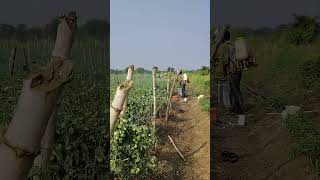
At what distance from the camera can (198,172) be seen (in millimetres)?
4402

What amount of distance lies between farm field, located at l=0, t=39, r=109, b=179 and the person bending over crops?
1481mm

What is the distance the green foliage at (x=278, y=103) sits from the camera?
5.04m

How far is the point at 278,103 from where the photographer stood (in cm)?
513

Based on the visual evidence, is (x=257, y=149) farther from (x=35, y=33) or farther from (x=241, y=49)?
(x=35, y=33)

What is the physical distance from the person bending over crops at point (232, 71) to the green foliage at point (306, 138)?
3.64 ft

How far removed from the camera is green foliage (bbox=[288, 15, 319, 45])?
17.7ft

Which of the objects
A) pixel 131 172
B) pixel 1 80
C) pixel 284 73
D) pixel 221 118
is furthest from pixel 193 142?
pixel 1 80

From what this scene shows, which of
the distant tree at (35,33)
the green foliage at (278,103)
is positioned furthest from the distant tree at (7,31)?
the green foliage at (278,103)

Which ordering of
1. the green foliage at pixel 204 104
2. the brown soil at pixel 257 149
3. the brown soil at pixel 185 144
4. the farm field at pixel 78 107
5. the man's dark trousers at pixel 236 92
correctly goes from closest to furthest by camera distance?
the farm field at pixel 78 107 → the brown soil at pixel 257 149 → the brown soil at pixel 185 144 → the man's dark trousers at pixel 236 92 → the green foliage at pixel 204 104

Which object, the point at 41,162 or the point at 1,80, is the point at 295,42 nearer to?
the point at 1,80

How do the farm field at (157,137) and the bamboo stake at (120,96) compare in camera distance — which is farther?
the farm field at (157,137)

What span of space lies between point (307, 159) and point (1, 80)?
2912 millimetres

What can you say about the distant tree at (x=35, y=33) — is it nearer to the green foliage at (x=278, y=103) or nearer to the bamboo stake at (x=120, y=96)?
the bamboo stake at (x=120, y=96)

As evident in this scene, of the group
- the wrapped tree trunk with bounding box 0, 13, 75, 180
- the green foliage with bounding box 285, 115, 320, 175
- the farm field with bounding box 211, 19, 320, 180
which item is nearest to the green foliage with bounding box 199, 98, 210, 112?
the farm field with bounding box 211, 19, 320, 180
